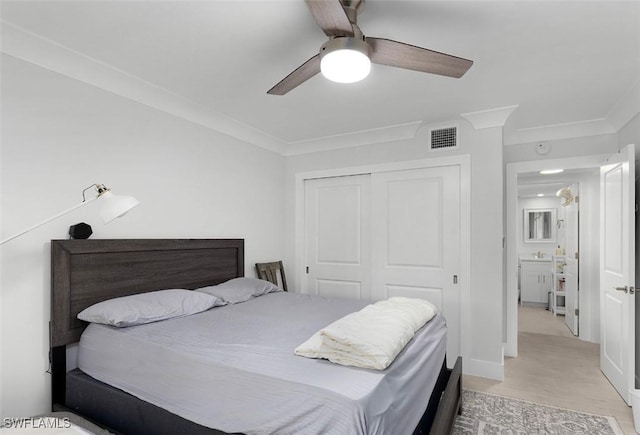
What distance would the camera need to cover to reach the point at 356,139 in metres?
4.02

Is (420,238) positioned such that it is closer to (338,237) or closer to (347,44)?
(338,237)

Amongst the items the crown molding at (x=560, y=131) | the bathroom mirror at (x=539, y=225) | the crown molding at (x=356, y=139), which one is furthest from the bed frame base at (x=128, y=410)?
the bathroom mirror at (x=539, y=225)

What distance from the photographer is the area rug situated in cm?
238

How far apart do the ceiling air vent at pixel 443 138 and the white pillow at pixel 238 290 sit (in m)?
2.18

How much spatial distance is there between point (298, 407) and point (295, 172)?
3405 mm

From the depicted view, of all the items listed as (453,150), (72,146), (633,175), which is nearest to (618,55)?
(633,175)

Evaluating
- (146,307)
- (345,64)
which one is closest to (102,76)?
(146,307)

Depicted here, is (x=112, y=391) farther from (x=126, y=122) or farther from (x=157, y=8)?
(x=157, y=8)

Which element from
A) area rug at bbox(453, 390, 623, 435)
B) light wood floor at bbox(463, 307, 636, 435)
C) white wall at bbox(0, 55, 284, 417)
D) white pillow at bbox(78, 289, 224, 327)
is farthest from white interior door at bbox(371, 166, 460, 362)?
white pillow at bbox(78, 289, 224, 327)

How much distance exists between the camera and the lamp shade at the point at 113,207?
193 cm

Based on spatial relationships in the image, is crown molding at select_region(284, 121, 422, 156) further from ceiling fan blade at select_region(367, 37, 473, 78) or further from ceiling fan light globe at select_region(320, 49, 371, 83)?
ceiling fan light globe at select_region(320, 49, 371, 83)

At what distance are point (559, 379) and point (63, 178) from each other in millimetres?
4362

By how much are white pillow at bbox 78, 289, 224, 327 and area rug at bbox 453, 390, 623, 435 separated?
6.59 feet

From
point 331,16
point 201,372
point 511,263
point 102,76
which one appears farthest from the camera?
point 511,263
